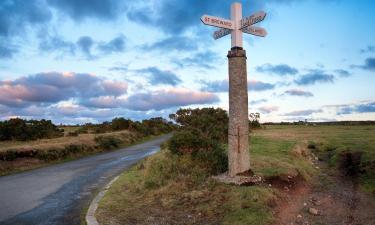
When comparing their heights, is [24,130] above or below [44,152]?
above

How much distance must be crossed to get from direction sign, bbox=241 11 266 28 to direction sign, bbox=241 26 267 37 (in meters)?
0.28

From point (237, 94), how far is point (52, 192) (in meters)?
7.29

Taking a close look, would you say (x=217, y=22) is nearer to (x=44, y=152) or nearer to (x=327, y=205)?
(x=327, y=205)

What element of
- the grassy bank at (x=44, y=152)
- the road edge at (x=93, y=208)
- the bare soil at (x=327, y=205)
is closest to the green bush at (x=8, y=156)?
the grassy bank at (x=44, y=152)

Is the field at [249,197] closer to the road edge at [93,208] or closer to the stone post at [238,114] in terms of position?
the road edge at [93,208]

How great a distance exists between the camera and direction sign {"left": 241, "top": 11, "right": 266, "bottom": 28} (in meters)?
10.6

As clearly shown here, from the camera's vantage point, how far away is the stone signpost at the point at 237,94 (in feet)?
36.7

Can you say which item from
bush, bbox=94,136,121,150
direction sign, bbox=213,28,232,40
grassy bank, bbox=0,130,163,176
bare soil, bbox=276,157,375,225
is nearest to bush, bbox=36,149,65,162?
grassy bank, bbox=0,130,163,176

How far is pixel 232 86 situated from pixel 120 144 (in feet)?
83.2

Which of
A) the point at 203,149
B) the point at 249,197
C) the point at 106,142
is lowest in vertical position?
the point at 249,197

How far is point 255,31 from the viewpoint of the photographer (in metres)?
11.6

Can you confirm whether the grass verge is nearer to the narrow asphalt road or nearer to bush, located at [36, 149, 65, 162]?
the narrow asphalt road

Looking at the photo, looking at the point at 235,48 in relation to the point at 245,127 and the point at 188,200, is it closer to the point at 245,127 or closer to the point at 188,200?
the point at 245,127

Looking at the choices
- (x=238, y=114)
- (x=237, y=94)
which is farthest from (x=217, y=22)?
(x=238, y=114)
